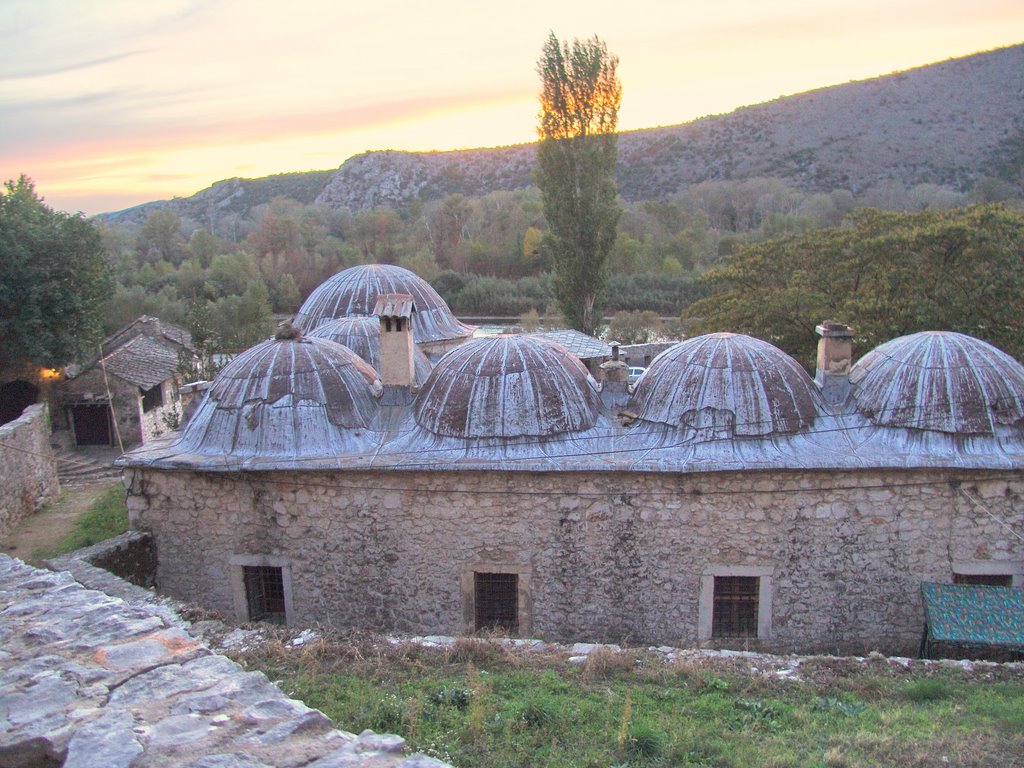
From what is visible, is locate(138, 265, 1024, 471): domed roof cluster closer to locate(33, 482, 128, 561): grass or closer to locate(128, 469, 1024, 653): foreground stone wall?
locate(128, 469, 1024, 653): foreground stone wall

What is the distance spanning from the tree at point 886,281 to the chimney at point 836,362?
6.66 meters

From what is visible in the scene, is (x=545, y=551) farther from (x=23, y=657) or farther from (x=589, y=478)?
(x=23, y=657)

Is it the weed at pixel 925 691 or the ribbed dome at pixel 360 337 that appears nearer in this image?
the weed at pixel 925 691

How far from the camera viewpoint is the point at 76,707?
11.2ft

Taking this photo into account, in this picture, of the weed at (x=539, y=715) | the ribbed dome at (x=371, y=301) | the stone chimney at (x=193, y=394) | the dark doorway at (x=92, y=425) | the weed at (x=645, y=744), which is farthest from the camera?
the dark doorway at (x=92, y=425)

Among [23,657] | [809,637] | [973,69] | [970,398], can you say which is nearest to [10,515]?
[23,657]

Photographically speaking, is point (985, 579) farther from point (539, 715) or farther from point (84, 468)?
point (84, 468)

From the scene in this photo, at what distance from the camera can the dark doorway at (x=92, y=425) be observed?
22625mm

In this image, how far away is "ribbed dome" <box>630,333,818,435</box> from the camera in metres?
10.3

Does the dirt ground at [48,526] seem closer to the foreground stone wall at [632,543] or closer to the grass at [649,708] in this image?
the foreground stone wall at [632,543]

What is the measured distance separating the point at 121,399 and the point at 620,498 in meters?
17.3

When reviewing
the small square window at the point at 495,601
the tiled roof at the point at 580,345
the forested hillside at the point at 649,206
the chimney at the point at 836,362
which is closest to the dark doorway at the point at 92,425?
the forested hillside at the point at 649,206

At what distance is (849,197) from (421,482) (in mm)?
52354

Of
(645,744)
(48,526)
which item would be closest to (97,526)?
(48,526)
